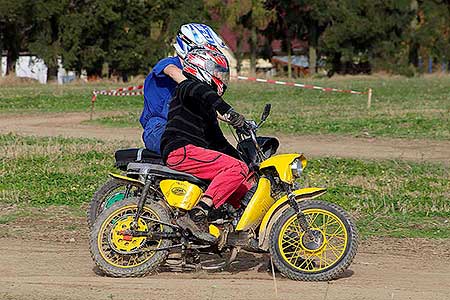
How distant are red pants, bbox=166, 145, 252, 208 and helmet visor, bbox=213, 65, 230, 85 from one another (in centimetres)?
59

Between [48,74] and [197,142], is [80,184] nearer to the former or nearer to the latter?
[197,142]

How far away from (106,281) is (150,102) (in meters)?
1.65

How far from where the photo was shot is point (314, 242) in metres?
7.91

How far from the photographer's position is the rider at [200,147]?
25.9 ft

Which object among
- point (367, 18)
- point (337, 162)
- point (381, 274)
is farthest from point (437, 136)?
point (367, 18)

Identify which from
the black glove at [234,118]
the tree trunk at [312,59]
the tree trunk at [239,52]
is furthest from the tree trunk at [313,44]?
the black glove at [234,118]

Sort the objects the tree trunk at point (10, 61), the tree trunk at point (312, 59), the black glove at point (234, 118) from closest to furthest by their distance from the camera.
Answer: the black glove at point (234, 118)
the tree trunk at point (10, 61)
the tree trunk at point (312, 59)

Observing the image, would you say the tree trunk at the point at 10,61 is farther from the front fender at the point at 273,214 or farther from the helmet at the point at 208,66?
the front fender at the point at 273,214

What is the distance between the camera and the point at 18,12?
165ft

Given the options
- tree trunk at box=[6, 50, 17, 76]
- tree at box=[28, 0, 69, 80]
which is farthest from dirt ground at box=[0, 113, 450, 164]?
tree trunk at box=[6, 50, 17, 76]

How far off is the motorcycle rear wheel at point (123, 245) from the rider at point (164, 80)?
2.08ft

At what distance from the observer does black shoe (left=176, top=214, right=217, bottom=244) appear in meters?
7.96

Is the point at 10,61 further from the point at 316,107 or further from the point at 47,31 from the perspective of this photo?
the point at 316,107

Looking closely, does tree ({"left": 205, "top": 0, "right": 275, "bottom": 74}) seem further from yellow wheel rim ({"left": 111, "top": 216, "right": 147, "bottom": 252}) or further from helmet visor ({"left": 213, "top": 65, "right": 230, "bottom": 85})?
yellow wheel rim ({"left": 111, "top": 216, "right": 147, "bottom": 252})
